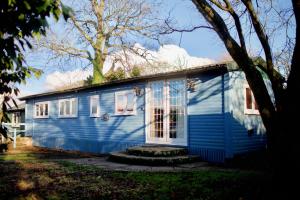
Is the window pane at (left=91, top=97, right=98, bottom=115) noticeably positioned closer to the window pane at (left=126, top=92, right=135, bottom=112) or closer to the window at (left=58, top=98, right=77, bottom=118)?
the window at (left=58, top=98, right=77, bottom=118)

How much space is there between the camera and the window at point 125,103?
1373 cm

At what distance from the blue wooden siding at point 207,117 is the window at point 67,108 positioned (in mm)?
8401

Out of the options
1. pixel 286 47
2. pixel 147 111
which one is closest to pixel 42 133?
pixel 147 111

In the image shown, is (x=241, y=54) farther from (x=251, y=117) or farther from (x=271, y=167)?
(x=251, y=117)

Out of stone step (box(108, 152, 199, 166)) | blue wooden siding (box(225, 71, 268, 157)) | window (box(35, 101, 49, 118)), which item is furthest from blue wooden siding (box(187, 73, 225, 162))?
window (box(35, 101, 49, 118))

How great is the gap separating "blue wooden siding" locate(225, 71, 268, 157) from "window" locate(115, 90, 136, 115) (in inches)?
187

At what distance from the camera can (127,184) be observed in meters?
7.21

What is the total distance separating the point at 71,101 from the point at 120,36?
10.4 metres

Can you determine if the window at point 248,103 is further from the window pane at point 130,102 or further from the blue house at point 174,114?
the window pane at point 130,102

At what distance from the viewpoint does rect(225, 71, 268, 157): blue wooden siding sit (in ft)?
34.3


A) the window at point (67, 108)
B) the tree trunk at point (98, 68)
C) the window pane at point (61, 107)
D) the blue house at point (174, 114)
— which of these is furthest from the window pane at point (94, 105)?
the tree trunk at point (98, 68)

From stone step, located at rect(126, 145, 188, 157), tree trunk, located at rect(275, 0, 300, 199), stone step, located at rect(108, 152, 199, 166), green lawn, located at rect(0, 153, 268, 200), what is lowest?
green lawn, located at rect(0, 153, 268, 200)

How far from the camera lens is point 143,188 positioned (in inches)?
267

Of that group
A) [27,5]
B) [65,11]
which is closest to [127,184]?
[65,11]
